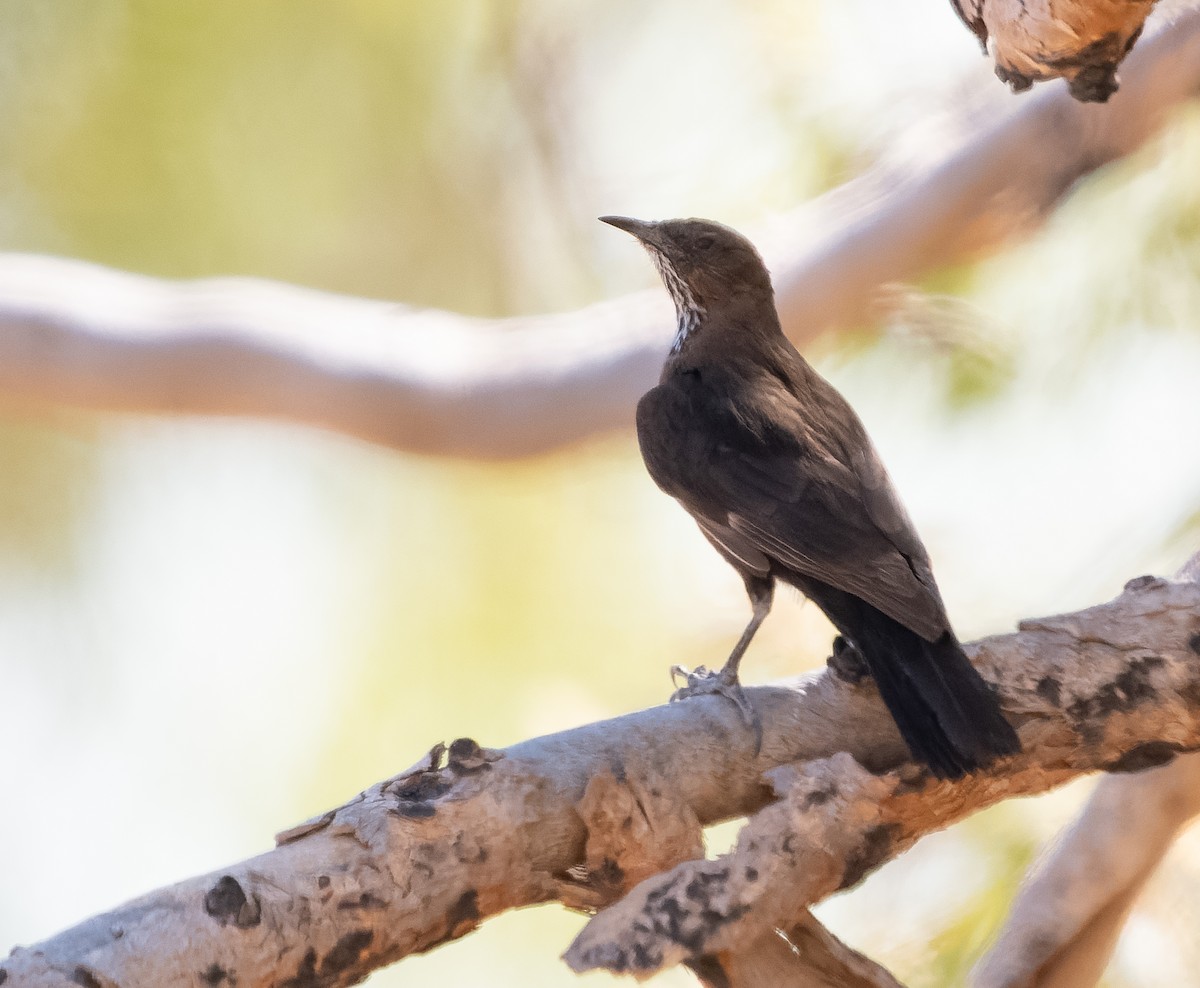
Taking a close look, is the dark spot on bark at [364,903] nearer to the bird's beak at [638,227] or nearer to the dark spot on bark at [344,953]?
the dark spot on bark at [344,953]

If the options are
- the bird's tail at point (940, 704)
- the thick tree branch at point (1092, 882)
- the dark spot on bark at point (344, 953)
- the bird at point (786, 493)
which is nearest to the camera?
the dark spot on bark at point (344, 953)

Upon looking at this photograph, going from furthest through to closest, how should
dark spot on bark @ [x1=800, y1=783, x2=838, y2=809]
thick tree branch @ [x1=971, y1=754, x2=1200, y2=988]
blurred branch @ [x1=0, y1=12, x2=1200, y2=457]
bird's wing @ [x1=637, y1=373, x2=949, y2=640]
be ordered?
blurred branch @ [x1=0, y1=12, x2=1200, y2=457] → thick tree branch @ [x1=971, y1=754, x2=1200, y2=988] → bird's wing @ [x1=637, y1=373, x2=949, y2=640] → dark spot on bark @ [x1=800, y1=783, x2=838, y2=809]

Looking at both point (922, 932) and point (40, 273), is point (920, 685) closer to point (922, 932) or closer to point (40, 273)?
point (922, 932)

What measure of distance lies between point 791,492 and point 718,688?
59 centimetres

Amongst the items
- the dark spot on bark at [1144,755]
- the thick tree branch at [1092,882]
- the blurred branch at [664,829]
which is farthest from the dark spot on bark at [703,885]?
the thick tree branch at [1092,882]

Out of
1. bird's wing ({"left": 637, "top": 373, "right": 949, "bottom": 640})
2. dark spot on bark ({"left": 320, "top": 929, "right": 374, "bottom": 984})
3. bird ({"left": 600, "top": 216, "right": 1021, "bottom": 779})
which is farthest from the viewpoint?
bird's wing ({"left": 637, "top": 373, "right": 949, "bottom": 640})

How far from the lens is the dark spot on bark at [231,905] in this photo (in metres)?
2.15

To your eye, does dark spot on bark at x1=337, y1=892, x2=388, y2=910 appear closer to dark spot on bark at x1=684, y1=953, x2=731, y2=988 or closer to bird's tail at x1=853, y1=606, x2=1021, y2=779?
dark spot on bark at x1=684, y1=953, x2=731, y2=988

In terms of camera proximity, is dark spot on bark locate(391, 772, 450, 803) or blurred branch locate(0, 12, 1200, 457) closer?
dark spot on bark locate(391, 772, 450, 803)

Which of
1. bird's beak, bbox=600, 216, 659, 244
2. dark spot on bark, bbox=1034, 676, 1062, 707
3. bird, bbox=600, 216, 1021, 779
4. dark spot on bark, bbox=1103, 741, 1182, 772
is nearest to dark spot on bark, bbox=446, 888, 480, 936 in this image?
bird, bbox=600, 216, 1021, 779

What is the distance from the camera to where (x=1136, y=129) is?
16.5 ft

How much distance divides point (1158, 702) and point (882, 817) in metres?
0.71

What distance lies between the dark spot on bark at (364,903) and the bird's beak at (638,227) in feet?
7.77

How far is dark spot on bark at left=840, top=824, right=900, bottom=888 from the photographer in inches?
101
